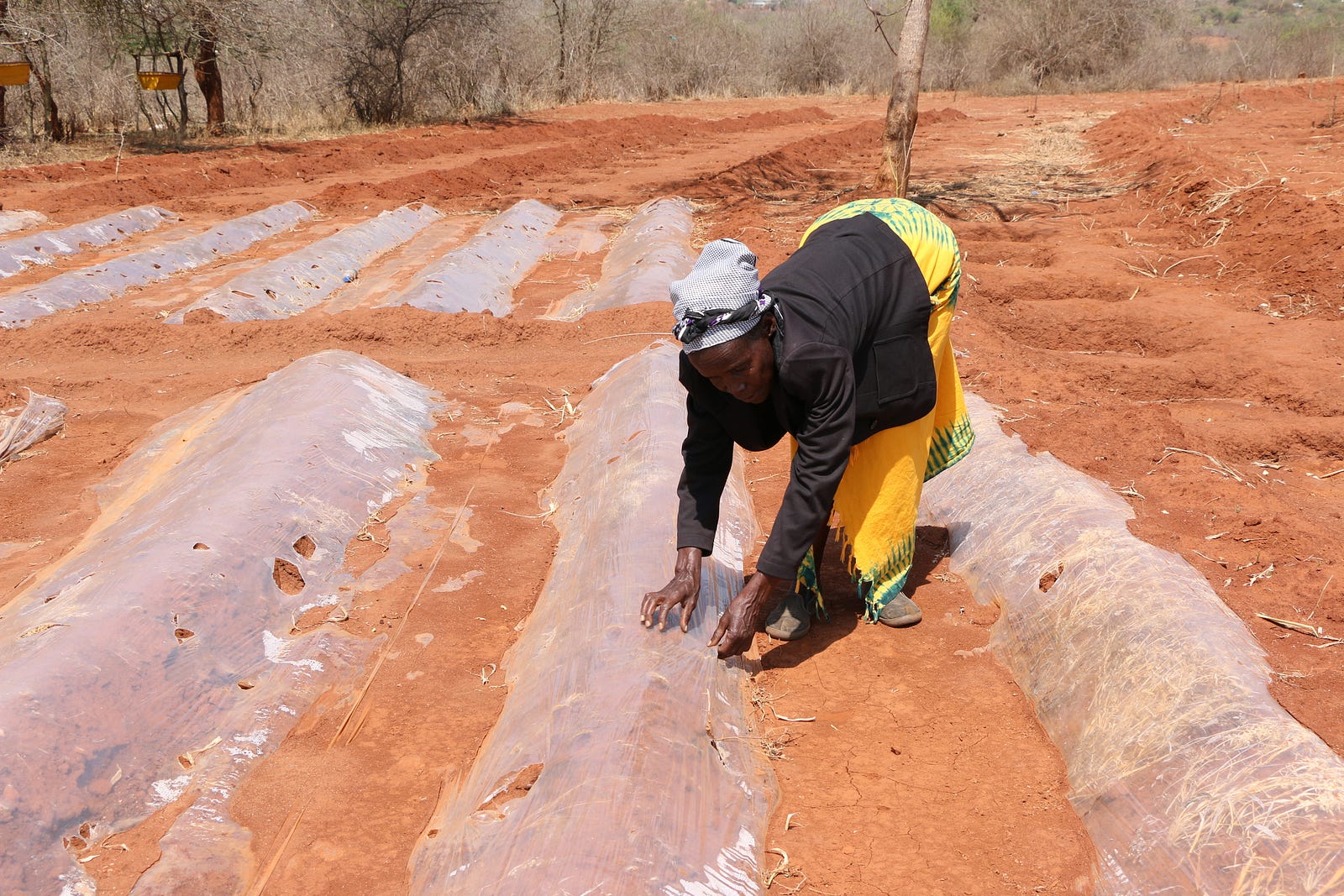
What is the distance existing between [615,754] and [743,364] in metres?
0.93

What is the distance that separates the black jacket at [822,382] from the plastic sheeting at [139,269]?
20.2ft

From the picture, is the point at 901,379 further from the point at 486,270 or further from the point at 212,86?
the point at 212,86

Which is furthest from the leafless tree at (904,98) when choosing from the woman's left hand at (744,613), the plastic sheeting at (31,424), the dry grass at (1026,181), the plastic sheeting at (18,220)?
the plastic sheeting at (18,220)

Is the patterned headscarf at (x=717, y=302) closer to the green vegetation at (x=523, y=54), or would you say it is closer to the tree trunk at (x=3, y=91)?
the green vegetation at (x=523, y=54)

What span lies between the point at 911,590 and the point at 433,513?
189 centimetres

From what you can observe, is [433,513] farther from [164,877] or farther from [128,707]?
[164,877]

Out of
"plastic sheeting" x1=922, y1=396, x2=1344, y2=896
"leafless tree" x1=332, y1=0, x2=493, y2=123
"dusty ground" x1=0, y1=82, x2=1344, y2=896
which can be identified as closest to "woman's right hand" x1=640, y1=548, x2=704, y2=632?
"dusty ground" x1=0, y1=82, x2=1344, y2=896

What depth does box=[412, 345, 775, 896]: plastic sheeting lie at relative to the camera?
198 centimetres

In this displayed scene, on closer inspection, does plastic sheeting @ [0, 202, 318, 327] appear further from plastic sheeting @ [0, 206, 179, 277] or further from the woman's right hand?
the woman's right hand

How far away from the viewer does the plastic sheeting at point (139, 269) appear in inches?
270

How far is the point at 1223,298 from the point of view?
6504 mm

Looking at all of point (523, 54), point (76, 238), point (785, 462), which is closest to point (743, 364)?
point (785, 462)

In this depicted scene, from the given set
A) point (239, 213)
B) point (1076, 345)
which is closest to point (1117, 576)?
point (1076, 345)

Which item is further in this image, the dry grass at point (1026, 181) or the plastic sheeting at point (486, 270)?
the dry grass at point (1026, 181)
